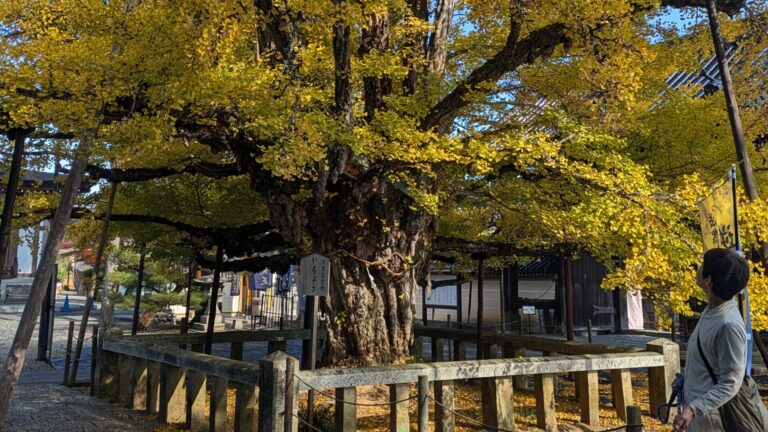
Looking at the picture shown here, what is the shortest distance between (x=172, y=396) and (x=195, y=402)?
49 cm

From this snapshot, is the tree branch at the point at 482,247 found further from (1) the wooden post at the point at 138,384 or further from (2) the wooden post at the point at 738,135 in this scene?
(1) the wooden post at the point at 138,384

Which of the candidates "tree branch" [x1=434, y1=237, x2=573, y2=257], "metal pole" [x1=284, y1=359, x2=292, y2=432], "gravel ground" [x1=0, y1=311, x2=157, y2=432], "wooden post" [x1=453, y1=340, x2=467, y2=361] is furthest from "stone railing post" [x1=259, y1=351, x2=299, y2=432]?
"wooden post" [x1=453, y1=340, x2=467, y2=361]

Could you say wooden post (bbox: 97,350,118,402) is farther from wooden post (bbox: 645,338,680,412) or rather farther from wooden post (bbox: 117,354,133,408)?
wooden post (bbox: 645,338,680,412)

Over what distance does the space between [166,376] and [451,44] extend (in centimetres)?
746

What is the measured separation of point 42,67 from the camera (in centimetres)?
606

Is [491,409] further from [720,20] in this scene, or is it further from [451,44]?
[720,20]

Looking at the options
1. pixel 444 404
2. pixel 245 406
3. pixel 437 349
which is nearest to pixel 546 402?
pixel 444 404

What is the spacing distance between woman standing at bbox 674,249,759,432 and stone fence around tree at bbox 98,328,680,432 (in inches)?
103

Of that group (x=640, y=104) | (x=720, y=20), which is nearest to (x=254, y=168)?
(x=640, y=104)

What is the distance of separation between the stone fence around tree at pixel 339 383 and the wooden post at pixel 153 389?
13 millimetres

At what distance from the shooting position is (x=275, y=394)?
5.39 m

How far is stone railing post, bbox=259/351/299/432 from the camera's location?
17.6 ft

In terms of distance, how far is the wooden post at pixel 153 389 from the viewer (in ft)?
25.4

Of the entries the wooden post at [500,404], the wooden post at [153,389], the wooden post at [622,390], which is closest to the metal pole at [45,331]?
the wooden post at [153,389]
